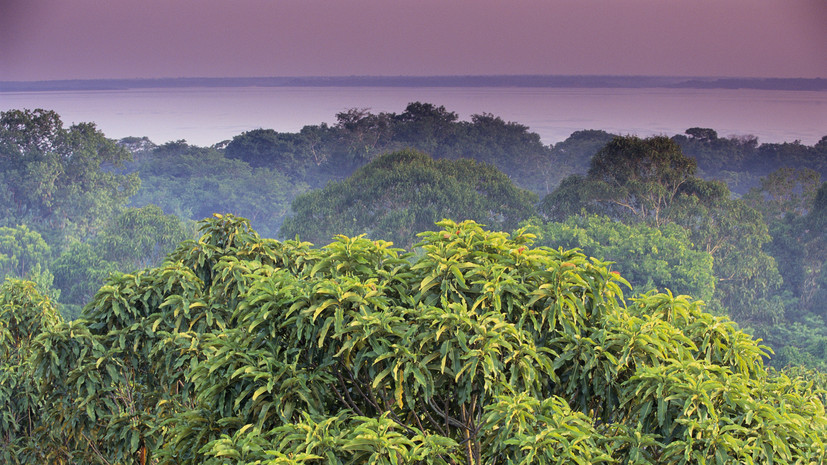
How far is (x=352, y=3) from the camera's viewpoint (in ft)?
227

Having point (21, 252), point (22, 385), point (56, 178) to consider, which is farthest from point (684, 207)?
point (56, 178)

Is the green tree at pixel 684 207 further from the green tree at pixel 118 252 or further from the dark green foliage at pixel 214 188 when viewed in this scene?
the dark green foliage at pixel 214 188

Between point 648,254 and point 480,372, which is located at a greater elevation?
point 480,372

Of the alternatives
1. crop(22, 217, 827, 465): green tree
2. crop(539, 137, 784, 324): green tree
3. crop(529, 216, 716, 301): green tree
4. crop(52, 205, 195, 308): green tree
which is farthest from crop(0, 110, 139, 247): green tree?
crop(22, 217, 827, 465): green tree

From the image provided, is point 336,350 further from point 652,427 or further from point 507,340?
point 652,427

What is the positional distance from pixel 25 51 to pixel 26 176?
42008 millimetres

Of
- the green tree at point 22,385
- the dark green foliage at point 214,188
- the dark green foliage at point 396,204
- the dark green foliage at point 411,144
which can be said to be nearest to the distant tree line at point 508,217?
the dark green foliage at point 396,204

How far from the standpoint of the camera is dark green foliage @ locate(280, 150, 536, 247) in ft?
108

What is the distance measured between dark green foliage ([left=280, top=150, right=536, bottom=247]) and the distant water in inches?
1449

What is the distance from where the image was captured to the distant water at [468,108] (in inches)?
2621

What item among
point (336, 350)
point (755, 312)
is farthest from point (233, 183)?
point (336, 350)

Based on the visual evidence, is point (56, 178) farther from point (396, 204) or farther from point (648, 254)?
point (648, 254)

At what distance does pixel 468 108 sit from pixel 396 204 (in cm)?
4321

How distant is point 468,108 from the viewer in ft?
246
